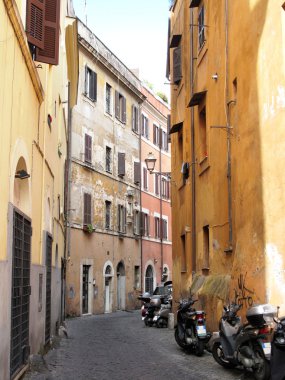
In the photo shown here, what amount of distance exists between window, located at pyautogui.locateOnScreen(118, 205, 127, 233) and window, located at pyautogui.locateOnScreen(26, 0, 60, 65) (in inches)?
876

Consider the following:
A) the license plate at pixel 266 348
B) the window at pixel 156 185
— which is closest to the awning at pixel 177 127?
the license plate at pixel 266 348

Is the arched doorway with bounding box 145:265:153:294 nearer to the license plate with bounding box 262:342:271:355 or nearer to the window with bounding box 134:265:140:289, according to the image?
the window with bounding box 134:265:140:289

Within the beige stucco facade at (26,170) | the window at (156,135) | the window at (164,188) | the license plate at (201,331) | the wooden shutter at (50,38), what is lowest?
the license plate at (201,331)

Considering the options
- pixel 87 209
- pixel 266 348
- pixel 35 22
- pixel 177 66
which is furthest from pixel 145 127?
pixel 266 348

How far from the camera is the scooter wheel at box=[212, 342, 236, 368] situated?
31.3 ft

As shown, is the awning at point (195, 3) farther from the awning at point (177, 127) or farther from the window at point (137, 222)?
the window at point (137, 222)

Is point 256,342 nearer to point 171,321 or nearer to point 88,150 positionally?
point 171,321

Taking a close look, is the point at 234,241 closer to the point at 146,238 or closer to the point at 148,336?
the point at 148,336

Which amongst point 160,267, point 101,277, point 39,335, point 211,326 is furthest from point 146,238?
point 39,335

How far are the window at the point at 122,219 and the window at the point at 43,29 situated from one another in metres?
22.3

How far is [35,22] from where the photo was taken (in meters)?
9.70

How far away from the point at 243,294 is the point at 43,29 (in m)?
5.71

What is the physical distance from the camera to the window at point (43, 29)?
959 cm

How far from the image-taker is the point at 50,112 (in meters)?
12.2
